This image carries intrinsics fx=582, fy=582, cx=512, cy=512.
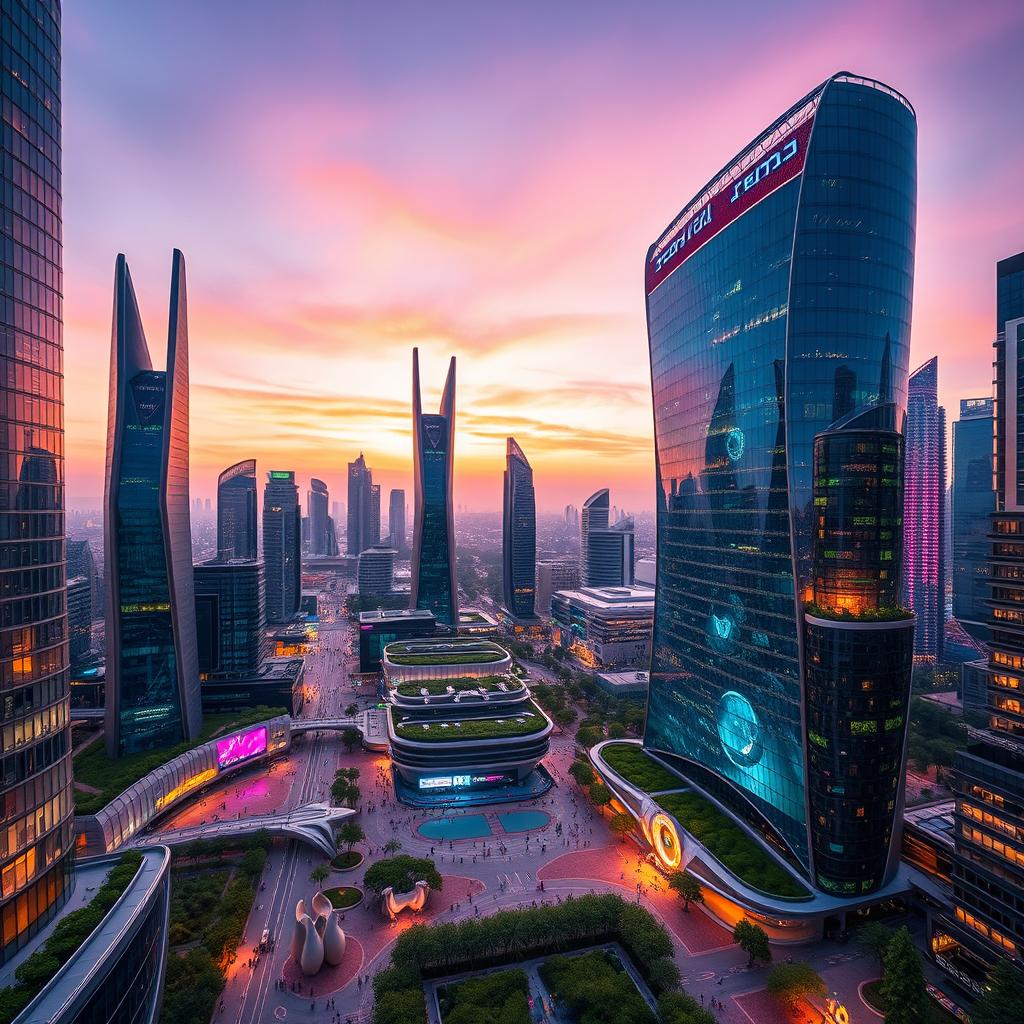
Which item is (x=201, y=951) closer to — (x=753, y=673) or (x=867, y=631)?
(x=753, y=673)

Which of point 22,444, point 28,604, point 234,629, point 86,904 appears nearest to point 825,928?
point 86,904

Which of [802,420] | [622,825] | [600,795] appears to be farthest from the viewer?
[600,795]

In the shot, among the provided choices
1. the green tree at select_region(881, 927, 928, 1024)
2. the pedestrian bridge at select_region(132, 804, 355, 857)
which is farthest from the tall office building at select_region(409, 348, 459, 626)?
the green tree at select_region(881, 927, 928, 1024)

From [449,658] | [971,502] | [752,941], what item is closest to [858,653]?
[752,941]

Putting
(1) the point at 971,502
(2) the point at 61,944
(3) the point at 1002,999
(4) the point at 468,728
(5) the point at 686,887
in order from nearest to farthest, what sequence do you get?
(2) the point at 61,944 < (3) the point at 1002,999 < (5) the point at 686,887 < (4) the point at 468,728 < (1) the point at 971,502

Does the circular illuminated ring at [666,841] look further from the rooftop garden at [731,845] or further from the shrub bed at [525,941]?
the shrub bed at [525,941]

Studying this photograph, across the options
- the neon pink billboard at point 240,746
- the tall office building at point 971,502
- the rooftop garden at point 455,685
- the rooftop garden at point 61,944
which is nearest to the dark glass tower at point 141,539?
the neon pink billboard at point 240,746

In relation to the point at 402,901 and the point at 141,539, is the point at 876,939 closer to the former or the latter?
the point at 402,901
